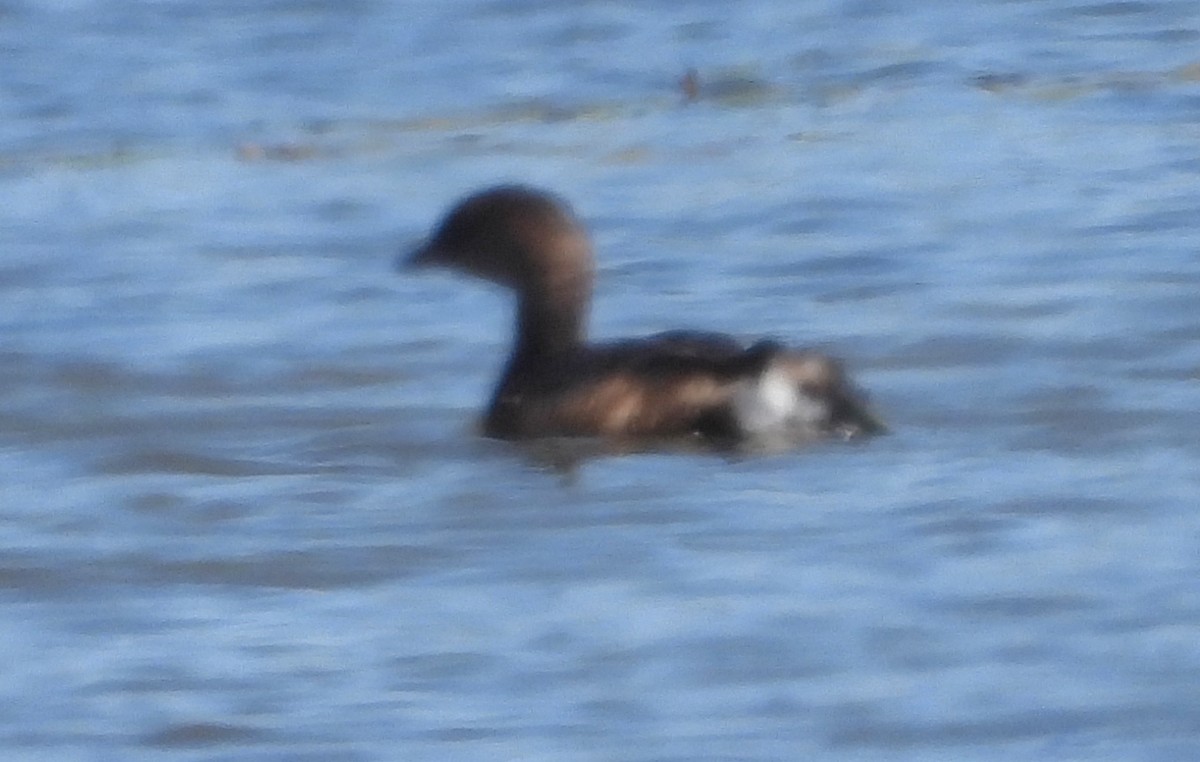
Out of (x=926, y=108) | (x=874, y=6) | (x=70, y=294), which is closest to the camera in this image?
(x=70, y=294)

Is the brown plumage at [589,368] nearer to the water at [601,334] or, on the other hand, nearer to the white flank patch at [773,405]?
the white flank patch at [773,405]

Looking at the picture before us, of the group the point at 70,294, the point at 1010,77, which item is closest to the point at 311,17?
the point at 1010,77

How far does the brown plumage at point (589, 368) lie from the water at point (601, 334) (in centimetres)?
14

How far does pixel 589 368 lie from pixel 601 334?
214cm

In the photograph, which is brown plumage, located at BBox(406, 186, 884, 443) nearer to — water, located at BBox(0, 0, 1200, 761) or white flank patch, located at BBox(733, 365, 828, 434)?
white flank patch, located at BBox(733, 365, 828, 434)

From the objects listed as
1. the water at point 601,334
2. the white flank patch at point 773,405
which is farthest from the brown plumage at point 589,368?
the water at point 601,334

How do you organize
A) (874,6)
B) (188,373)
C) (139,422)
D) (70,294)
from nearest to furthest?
(139,422), (188,373), (70,294), (874,6)

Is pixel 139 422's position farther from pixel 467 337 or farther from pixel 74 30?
pixel 74 30

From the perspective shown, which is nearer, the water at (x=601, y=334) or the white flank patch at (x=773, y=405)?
the water at (x=601, y=334)

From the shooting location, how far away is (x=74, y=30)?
62.2 ft

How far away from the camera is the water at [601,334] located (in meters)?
7.03

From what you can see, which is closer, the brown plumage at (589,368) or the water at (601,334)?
the water at (601,334)

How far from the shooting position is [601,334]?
12000mm

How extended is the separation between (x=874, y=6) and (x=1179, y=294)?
23.7ft
